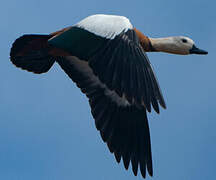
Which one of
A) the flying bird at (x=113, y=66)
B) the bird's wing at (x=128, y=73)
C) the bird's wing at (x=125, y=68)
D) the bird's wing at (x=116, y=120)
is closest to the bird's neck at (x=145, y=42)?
the flying bird at (x=113, y=66)

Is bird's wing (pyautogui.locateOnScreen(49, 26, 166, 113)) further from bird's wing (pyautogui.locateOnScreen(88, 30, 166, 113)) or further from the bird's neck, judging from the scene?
the bird's neck

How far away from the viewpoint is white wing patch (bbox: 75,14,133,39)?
27.0 feet

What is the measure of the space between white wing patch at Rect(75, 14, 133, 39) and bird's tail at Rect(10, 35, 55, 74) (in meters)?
0.79

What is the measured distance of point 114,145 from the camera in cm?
943

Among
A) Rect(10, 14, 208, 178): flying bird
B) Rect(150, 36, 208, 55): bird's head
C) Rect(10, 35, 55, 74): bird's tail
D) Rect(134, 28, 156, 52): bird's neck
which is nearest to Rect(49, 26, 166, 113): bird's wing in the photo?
Rect(10, 14, 208, 178): flying bird

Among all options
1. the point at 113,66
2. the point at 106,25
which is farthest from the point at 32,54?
the point at 113,66

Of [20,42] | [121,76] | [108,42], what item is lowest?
[121,76]

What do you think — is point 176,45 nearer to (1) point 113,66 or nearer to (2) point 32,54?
(2) point 32,54

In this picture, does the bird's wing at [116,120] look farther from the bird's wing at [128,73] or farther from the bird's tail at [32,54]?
the bird's wing at [128,73]

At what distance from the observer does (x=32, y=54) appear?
9.41m

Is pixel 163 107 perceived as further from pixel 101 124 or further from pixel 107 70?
pixel 101 124

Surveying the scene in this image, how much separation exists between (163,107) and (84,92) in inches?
97.3

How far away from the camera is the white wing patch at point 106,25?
8.23m

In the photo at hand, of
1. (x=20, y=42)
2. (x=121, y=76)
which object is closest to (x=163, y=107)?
(x=121, y=76)
